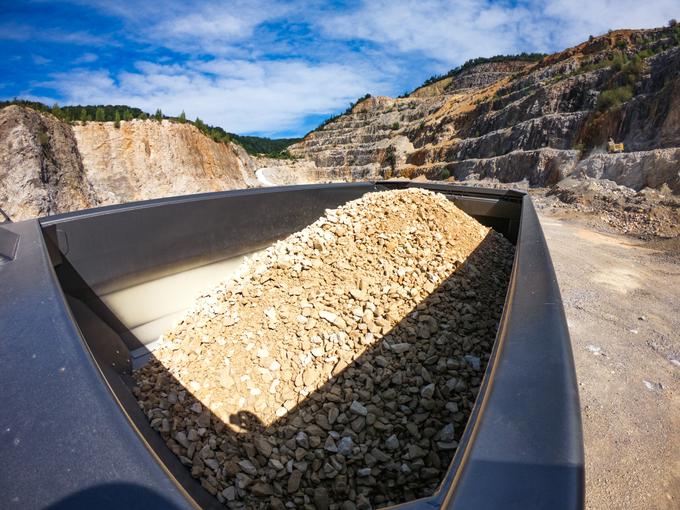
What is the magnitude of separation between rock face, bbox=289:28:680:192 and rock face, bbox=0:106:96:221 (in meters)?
13.5

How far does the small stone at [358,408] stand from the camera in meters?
1.17

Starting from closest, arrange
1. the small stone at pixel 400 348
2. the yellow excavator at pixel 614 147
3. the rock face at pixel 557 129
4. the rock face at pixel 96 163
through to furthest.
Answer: the small stone at pixel 400 348 < the rock face at pixel 96 163 < the rock face at pixel 557 129 < the yellow excavator at pixel 614 147

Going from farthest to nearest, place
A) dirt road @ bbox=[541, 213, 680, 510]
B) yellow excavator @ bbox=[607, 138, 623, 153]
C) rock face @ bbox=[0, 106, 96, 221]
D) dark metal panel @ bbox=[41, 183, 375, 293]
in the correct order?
yellow excavator @ bbox=[607, 138, 623, 153] → rock face @ bbox=[0, 106, 96, 221] → dark metal panel @ bbox=[41, 183, 375, 293] → dirt road @ bbox=[541, 213, 680, 510]

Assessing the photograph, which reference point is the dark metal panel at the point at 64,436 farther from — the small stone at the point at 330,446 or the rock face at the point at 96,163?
the rock face at the point at 96,163

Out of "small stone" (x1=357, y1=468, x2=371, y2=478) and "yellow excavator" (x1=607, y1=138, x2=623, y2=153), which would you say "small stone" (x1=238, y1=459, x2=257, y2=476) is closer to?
"small stone" (x1=357, y1=468, x2=371, y2=478)

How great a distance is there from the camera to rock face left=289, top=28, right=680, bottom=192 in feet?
30.0

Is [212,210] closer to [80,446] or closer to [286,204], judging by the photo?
[286,204]

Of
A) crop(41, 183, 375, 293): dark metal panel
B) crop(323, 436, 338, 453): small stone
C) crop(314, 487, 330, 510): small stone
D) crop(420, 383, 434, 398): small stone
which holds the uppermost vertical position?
crop(41, 183, 375, 293): dark metal panel

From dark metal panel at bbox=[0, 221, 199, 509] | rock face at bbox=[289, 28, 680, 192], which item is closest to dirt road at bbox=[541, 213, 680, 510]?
dark metal panel at bbox=[0, 221, 199, 509]

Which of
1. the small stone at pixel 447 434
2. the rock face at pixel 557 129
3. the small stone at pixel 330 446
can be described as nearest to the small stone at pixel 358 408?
the small stone at pixel 330 446

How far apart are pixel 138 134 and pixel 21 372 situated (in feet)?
43.3

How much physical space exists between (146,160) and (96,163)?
4.62 ft

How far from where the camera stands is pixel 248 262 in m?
2.08

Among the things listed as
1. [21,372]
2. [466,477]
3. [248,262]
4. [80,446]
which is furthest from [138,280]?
[466,477]
